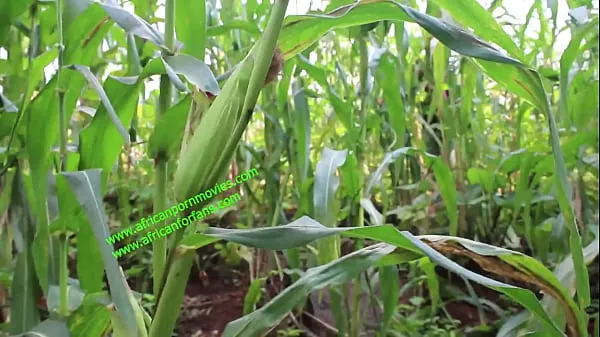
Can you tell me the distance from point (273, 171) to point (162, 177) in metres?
0.57

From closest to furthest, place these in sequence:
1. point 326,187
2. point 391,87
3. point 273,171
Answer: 1. point 326,187
2. point 391,87
3. point 273,171

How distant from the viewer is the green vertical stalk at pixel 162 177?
0.43 meters

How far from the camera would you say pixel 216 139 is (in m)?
0.33

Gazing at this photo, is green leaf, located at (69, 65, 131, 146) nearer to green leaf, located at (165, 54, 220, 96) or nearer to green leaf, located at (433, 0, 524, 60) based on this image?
green leaf, located at (165, 54, 220, 96)

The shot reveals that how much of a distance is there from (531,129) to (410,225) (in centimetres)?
61

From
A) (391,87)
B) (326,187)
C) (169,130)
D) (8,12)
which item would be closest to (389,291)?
(326,187)

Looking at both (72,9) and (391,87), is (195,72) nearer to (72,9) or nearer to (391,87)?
(72,9)

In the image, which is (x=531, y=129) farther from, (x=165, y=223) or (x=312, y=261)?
(x=165, y=223)

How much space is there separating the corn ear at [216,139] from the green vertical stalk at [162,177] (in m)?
0.10

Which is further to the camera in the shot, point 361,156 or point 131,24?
point 361,156

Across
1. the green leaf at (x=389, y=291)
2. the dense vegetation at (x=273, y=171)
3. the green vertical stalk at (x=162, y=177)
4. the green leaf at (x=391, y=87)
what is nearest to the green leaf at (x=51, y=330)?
the dense vegetation at (x=273, y=171)

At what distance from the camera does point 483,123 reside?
1.30 m

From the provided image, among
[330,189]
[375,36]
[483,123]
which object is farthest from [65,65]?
[483,123]

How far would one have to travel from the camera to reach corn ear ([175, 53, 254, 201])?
33cm
